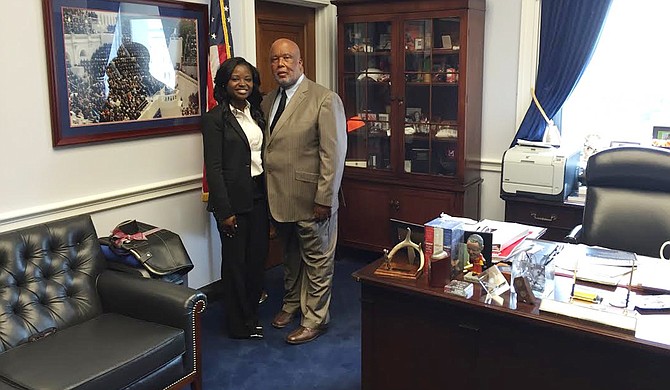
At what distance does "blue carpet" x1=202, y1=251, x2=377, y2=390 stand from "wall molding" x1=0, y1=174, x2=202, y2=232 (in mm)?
803

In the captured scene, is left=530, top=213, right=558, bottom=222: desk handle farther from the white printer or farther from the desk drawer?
the white printer

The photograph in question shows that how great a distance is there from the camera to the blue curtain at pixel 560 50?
3.74m

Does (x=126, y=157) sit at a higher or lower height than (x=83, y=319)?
higher

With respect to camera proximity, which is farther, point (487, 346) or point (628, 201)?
point (628, 201)

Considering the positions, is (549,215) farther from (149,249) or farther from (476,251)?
(149,249)

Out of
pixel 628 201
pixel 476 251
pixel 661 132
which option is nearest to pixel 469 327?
pixel 476 251

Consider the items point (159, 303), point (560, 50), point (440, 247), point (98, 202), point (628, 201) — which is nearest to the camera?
point (440, 247)

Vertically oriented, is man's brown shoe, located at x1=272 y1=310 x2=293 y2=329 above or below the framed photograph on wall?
below

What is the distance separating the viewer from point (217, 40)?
350 centimetres

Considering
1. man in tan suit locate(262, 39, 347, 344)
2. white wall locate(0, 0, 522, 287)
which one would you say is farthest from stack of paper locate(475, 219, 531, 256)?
white wall locate(0, 0, 522, 287)

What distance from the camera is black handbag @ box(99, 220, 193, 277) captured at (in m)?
2.78

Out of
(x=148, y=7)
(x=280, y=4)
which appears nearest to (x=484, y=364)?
(x=148, y=7)

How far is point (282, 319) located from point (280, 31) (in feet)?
6.74

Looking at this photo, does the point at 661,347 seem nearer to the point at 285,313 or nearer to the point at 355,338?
the point at 355,338
